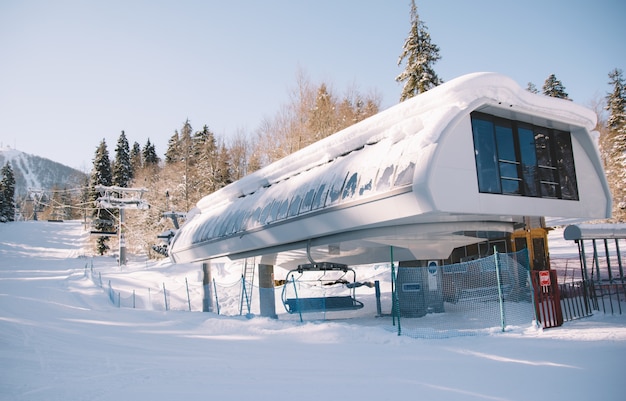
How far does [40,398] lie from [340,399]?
438 centimetres

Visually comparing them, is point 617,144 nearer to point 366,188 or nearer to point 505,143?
point 505,143

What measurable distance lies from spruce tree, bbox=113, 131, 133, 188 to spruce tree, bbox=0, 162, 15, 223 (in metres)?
20.4

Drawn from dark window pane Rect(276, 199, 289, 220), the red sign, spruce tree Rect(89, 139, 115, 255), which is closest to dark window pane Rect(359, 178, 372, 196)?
dark window pane Rect(276, 199, 289, 220)

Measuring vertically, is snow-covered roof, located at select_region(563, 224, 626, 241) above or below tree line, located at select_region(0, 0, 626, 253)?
below

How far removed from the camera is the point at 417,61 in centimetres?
3341

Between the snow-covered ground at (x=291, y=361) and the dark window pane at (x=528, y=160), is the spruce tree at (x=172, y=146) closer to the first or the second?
the snow-covered ground at (x=291, y=361)

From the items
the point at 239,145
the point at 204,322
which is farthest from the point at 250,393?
the point at 239,145

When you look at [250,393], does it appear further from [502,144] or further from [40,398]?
[502,144]

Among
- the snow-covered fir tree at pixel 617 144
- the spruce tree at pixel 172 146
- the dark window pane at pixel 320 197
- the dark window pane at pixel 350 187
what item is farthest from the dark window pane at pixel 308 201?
the spruce tree at pixel 172 146

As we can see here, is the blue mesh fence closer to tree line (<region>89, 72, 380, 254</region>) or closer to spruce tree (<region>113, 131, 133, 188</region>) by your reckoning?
tree line (<region>89, 72, 380, 254</region>)

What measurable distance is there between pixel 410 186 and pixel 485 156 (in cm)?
333

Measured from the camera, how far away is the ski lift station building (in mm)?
11602

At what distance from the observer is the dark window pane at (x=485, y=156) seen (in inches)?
498

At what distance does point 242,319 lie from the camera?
16453 millimetres
